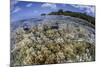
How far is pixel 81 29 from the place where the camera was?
8.41 ft

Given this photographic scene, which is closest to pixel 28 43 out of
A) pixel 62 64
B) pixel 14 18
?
pixel 14 18

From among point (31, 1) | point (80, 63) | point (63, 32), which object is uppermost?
point (31, 1)

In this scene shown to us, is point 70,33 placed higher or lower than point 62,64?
higher

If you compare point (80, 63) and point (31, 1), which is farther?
point (80, 63)

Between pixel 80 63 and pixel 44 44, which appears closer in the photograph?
pixel 44 44

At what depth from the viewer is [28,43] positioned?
2314 mm

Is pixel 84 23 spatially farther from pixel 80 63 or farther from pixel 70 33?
pixel 80 63

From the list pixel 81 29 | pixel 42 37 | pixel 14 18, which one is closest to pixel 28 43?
pixel 42 37

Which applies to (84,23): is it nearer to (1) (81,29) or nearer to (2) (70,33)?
(1) (81,29)

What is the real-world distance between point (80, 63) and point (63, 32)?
1.66 ft

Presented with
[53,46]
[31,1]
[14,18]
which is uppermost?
[31,1]
